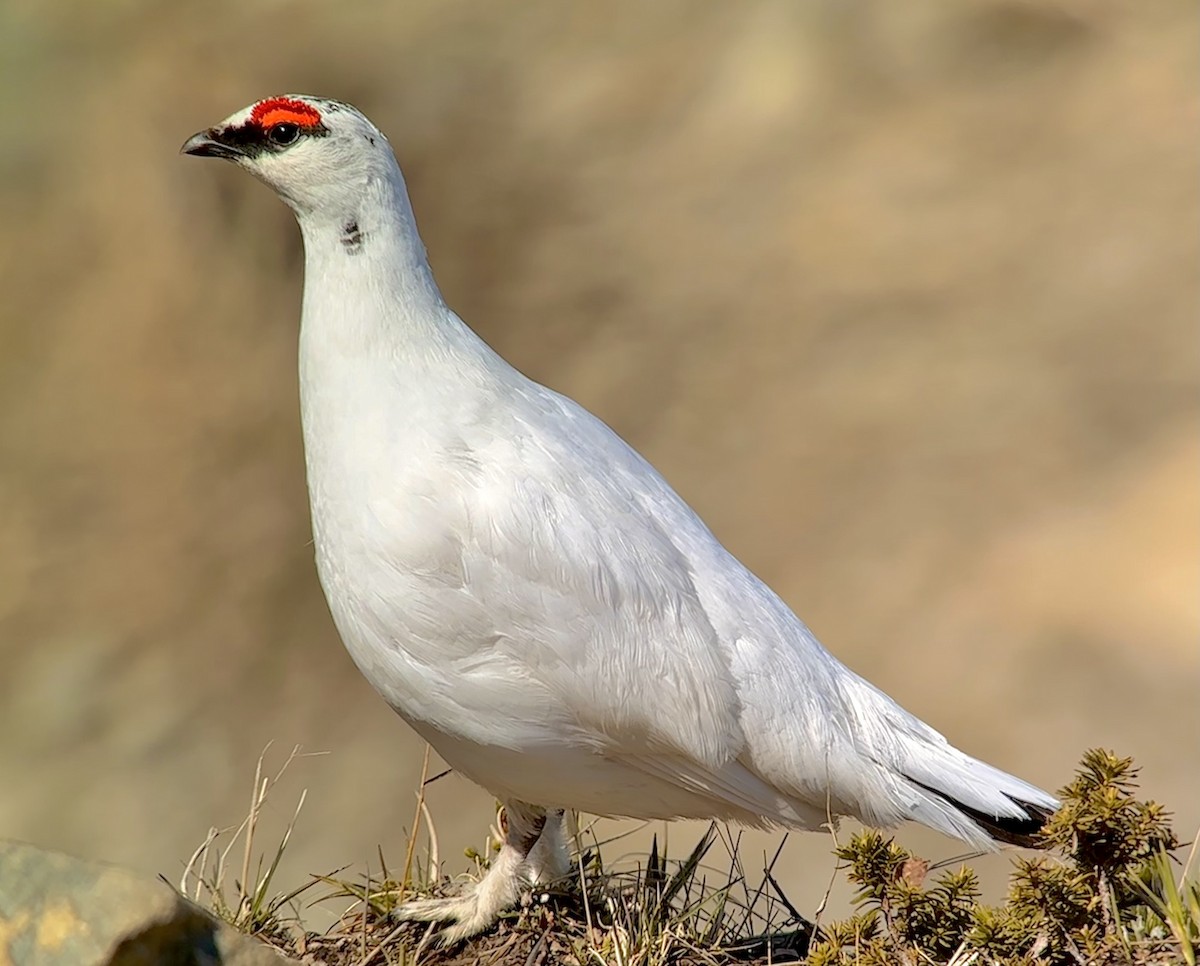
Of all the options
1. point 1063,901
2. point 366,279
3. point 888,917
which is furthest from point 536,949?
point 366,279

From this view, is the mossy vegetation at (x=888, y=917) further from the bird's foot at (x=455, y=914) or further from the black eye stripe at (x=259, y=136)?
the black eye stripe at (x=259, y=136)

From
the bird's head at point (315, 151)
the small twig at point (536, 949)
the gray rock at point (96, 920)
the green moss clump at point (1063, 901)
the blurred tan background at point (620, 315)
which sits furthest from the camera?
the blurred tan background at point (620, 315)

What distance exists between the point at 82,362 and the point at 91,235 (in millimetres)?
551

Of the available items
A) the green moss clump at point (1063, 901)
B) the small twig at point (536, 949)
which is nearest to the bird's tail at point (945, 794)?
the green moss clump at point (1063, 901)

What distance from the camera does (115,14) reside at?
20.9 ft

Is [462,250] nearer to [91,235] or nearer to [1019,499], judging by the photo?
[91,235]

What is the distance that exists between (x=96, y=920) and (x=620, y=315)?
189 inches

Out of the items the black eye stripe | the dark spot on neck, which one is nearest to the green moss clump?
the dark spot on neck

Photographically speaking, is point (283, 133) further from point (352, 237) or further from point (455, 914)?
point (455, 914)

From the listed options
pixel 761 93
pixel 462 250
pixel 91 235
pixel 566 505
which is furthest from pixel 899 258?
pixel 566 505

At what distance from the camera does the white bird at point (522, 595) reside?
2406 millimetres

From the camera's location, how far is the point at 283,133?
2.55 m

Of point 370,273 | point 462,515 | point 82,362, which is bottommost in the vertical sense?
point 82,362

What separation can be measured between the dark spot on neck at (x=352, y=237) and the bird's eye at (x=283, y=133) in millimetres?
183
